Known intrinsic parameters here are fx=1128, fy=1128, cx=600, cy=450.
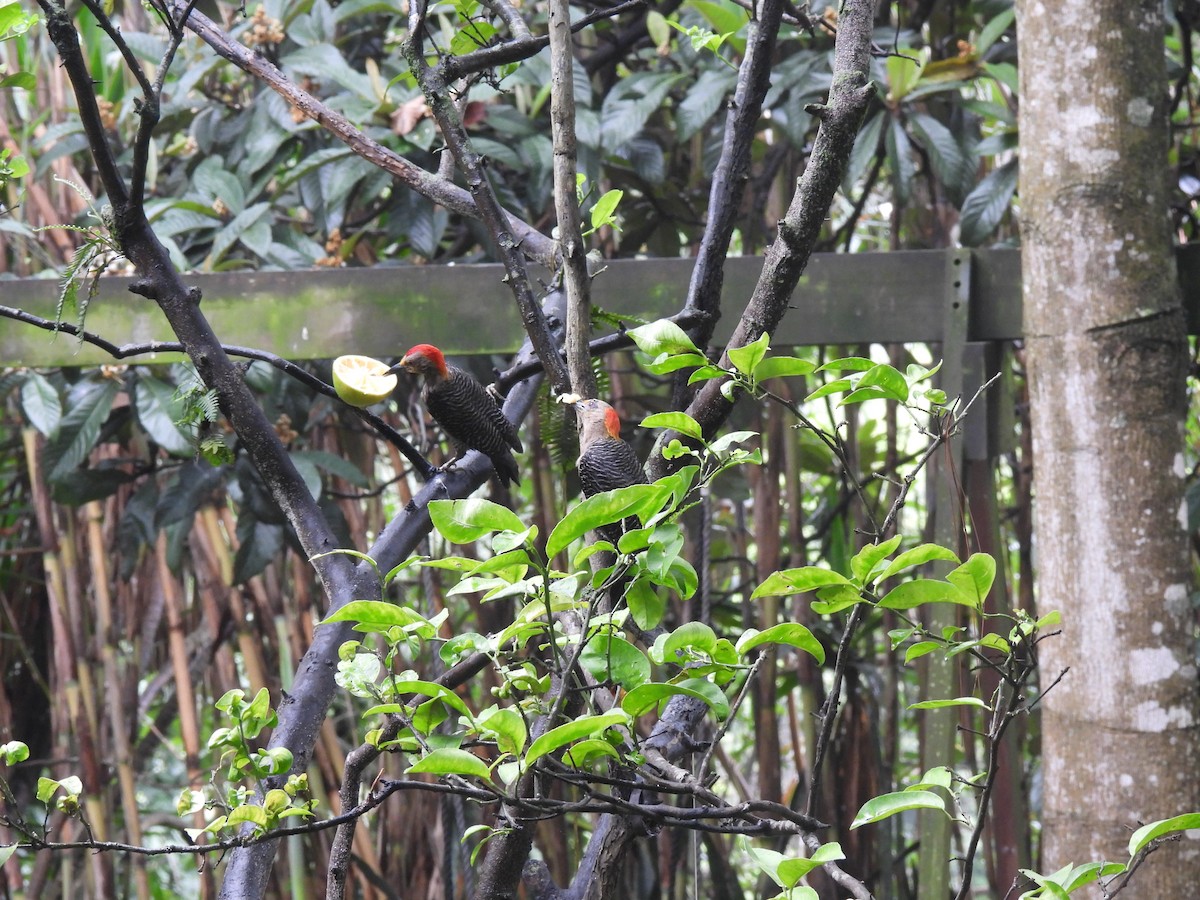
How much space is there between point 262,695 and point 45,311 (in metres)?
1.23

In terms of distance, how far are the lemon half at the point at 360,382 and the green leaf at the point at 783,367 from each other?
473mm

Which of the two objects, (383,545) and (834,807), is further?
(834,807)

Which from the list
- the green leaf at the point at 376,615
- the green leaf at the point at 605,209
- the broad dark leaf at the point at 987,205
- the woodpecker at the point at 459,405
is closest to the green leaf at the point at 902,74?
the broad dark leaf at the point at 987,205

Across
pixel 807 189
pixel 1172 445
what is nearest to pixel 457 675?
pixel 807 189

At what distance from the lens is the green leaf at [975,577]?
22.8 inches

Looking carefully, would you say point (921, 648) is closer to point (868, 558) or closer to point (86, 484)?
point (868, 558)

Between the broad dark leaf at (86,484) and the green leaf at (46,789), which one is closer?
the green leaf at (46,789)

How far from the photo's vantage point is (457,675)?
85 cm

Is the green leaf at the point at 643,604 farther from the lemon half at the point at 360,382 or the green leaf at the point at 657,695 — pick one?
the lemon half at the point at 360,382

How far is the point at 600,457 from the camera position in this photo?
3.25 feet

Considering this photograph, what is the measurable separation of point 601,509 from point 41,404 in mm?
1642

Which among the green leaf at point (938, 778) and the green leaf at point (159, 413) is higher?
the green leaf at point (159, 413)

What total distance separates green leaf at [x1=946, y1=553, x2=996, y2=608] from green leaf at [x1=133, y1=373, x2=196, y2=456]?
1.48 m

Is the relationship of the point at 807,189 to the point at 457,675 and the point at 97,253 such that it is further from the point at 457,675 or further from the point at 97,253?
the point at 97,253
